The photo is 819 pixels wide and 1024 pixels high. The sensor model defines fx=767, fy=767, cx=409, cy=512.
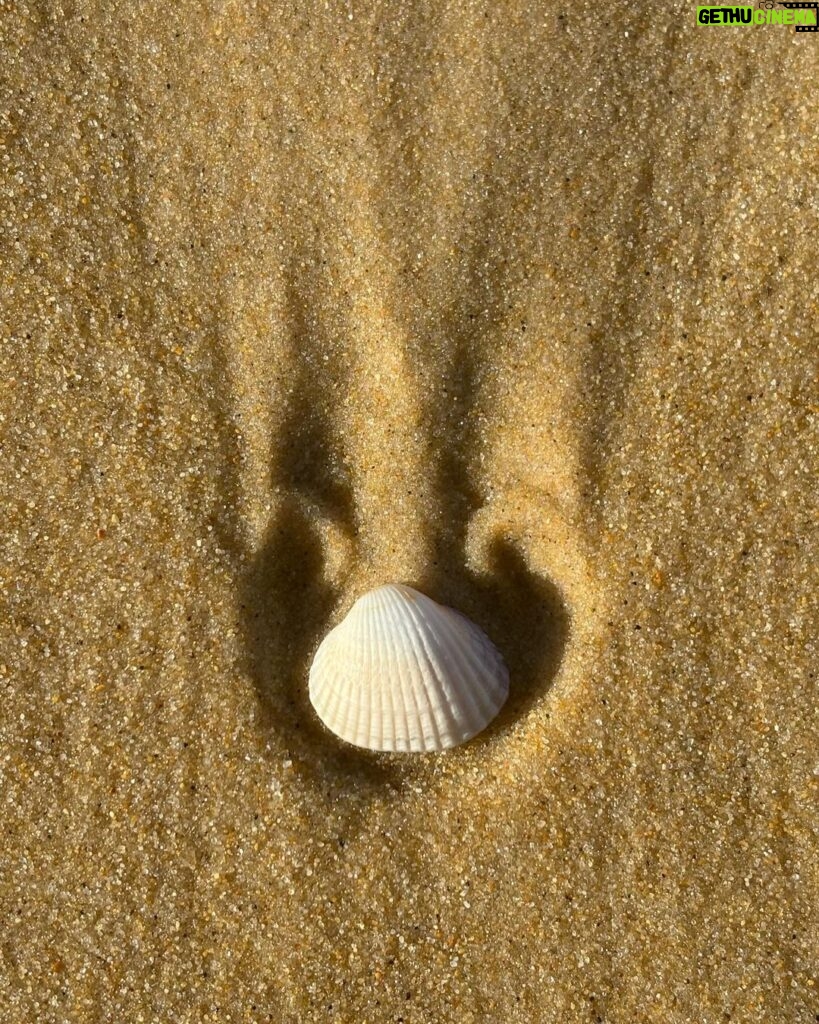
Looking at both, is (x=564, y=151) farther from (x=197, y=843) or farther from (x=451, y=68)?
(x=197, y=843)

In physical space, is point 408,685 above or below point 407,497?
below

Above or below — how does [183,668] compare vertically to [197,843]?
above

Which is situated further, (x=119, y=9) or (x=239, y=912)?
(x=119, y=9)

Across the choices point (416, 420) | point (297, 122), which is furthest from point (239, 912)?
point (297, 122)
